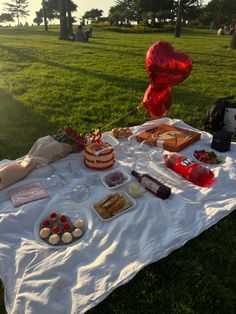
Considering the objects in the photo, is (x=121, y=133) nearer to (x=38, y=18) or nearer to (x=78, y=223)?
(x=78, y=223)

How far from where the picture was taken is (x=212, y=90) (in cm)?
653

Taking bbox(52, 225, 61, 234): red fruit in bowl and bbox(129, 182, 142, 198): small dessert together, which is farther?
bbox(129, 182, 142, 198): small dessert

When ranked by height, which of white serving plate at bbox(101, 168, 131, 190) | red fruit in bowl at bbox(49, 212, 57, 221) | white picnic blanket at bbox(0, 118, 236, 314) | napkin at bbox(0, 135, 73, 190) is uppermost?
napkin at bbox(0, 135, 73, 190)

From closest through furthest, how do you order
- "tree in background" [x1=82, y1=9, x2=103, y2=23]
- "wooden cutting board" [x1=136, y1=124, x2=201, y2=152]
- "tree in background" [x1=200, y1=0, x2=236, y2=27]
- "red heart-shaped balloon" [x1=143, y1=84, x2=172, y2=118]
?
"wooden cutting board" [x1=136, y1=124, x2=201, y2=152] → "red heart-shaped balloon" [x1=143, y1=84, x2=172, y2=118] → "tree in background" [x1=200, y1=0, x2=236, y2=27] → "tree in background" [x1=82, y1=9, x2=103, y2=23]

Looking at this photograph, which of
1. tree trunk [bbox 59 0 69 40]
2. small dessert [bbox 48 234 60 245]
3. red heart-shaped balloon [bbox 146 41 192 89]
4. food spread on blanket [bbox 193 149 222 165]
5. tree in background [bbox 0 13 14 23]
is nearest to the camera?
small dessert [bbox 48 234 60 245]

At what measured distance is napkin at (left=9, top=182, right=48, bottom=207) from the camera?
2.71m

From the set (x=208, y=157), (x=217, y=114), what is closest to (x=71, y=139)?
(x=208, y=157)

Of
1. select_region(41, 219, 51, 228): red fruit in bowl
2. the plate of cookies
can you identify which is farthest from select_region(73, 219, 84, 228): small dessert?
select_region(41, 219, 51, 228): red fruit in bowl

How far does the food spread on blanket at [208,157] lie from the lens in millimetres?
3352

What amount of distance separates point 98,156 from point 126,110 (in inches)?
92.0

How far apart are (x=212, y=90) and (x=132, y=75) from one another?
2244 mm

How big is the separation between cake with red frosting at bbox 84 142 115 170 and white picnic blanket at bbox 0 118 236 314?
0.79ft

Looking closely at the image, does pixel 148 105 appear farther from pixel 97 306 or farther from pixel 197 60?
pixel 197 60

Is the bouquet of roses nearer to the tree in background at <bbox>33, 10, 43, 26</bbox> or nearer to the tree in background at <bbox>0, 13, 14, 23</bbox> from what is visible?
the tree in background at <bbox>33, 10, 43, 26</bbox>
